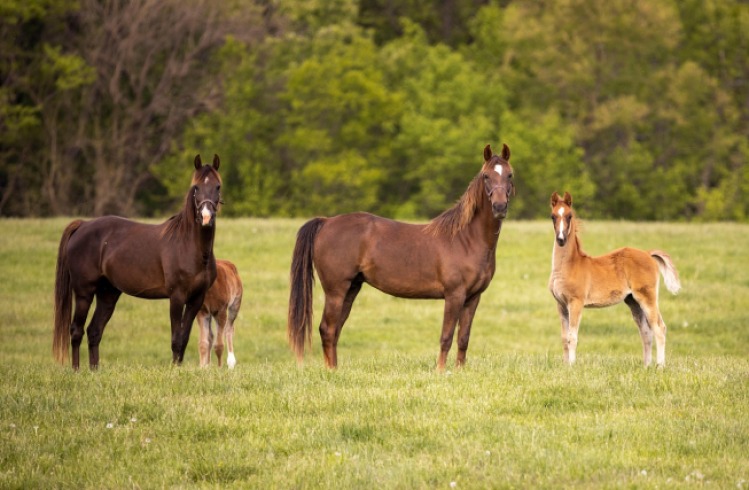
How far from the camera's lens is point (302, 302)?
1248 cm

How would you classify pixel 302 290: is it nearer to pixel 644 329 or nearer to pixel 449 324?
pixel 449 324

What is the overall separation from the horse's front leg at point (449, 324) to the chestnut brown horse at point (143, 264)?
2.94 meters

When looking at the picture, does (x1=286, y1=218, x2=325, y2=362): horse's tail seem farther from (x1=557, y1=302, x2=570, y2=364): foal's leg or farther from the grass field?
(x1=557, y1=302, x2=570, y2=364): foal's leg

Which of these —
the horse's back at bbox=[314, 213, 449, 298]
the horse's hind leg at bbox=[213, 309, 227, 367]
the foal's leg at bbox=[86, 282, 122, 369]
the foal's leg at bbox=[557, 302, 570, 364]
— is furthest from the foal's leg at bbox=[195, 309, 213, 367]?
the foal's leg at bbox=[557, 302, 570, 364]

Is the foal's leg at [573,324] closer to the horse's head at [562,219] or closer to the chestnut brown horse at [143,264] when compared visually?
the horse's head at [562,219]

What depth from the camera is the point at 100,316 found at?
13.4m

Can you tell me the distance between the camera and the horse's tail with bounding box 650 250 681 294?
1291 cm

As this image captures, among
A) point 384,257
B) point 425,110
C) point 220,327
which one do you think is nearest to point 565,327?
point 384,257

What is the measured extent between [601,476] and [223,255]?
20.5 meters

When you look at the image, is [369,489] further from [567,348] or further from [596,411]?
[567,348]

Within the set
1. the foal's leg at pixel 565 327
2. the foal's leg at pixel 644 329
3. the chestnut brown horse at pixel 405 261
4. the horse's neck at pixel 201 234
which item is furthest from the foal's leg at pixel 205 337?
the foal's leg at pixel 644 329

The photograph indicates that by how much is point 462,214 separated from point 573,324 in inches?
73.0

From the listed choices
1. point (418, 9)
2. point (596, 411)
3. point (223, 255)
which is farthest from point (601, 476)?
point (418, 9)

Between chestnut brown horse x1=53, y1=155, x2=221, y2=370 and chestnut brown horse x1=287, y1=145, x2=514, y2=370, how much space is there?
1.22 m
